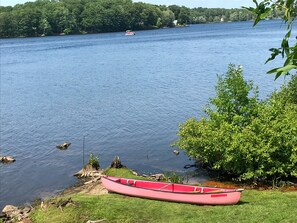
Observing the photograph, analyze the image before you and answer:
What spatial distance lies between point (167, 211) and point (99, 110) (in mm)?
30681

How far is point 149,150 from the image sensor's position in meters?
33.6

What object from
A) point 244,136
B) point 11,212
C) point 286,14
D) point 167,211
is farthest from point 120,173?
point 286,14

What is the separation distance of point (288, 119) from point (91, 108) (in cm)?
2915

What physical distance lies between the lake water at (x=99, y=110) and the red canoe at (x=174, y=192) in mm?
6310

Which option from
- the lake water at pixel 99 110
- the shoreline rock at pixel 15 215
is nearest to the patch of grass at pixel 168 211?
the shoreline rock at pixel 15 215

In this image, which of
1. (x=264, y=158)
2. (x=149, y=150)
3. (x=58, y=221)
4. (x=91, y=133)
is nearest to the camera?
(x=58, y=221)

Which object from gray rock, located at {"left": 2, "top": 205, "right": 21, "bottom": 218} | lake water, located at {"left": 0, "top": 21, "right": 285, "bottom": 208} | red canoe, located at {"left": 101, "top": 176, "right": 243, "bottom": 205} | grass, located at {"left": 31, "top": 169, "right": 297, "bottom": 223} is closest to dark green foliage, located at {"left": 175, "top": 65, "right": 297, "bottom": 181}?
lake water, located at {"left": 0, "top": 21, "right": 285, "bottom": 208}

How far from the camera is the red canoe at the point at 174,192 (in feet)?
60.3

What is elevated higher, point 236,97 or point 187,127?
point 236,97

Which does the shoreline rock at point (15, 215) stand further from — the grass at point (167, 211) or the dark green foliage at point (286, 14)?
the dark green foliage at point (286, 14)

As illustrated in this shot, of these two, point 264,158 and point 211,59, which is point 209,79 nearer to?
point 211,59

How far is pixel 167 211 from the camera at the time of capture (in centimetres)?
1812

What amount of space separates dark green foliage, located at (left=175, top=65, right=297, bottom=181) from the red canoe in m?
4.24

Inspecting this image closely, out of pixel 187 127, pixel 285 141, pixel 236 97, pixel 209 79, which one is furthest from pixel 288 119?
pixel 209 79
